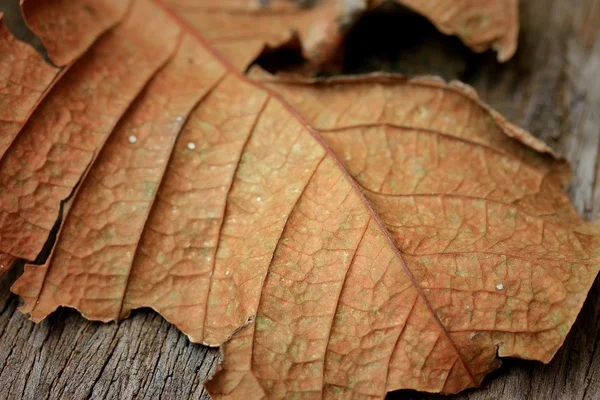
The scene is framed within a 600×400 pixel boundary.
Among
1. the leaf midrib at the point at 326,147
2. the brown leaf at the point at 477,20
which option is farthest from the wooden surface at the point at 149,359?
the brown leaf at the point at 477,20

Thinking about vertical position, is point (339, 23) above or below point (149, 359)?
above

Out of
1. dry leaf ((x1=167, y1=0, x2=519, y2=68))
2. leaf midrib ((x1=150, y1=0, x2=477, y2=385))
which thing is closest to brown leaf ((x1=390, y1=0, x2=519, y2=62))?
dry leaf ((x1=167, y1=0, x2=519, y2=68))

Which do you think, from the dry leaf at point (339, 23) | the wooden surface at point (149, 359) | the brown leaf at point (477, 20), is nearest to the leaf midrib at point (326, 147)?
the dry leaf at point (339, 23)

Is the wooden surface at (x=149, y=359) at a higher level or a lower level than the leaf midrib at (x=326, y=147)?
lower

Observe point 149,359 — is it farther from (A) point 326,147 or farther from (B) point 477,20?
(B) point 477,20

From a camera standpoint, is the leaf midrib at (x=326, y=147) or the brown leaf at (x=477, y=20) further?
the brown leaf at (x=477, y=20)

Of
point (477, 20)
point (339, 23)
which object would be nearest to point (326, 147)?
point (339, 23)

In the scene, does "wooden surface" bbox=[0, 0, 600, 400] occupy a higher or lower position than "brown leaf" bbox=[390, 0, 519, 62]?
lower

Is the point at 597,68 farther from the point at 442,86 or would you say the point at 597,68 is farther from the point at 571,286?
the point at 571,286

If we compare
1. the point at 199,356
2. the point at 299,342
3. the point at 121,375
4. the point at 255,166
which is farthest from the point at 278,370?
the point at 255,166

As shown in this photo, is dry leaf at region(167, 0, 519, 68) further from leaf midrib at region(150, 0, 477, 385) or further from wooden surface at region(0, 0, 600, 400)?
wooden surface at region(0, 0, 600, 400)

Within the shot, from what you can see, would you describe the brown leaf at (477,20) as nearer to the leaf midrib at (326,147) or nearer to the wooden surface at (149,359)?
the wooden surface at (149,359)
